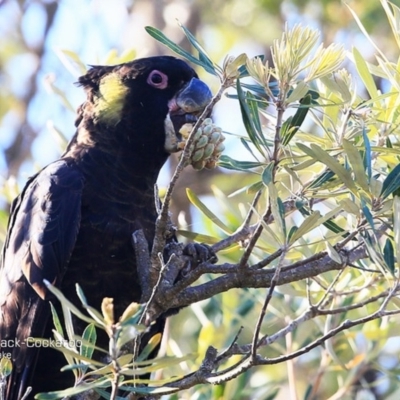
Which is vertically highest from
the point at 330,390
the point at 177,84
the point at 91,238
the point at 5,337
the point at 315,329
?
the point at 177,84

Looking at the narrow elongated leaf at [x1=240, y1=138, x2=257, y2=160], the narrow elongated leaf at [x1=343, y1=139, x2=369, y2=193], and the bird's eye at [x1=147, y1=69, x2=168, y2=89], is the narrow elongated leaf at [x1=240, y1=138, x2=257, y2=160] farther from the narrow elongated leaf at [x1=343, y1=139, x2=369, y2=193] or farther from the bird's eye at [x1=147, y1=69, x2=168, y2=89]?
the bird's eye at [x1=147, y1=69, x2=168, y2=89]

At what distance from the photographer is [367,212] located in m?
1.86

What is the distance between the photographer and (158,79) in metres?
3.36

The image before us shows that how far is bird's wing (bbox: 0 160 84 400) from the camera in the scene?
3051 millimetres

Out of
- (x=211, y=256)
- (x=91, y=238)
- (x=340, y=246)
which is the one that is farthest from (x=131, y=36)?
(x=340, y=246)

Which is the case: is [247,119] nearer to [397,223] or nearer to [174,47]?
[174,47]

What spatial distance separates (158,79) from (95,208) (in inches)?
24.7

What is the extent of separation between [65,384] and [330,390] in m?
2.60

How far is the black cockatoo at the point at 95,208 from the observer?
3.08m

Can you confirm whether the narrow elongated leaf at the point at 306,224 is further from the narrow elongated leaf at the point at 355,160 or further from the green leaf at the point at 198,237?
the green leaf at the point at 198,237

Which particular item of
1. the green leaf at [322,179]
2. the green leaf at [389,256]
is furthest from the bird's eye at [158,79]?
the green leaf at [389,256]

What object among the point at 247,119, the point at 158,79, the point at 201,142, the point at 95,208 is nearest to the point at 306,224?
the point at 247,119

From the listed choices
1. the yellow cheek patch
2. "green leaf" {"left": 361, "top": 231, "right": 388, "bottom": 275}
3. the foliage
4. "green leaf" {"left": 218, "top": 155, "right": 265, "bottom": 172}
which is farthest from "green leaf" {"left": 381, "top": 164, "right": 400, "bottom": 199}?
the yellow cheek patch

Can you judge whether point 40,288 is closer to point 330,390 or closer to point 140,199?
point 140,199
